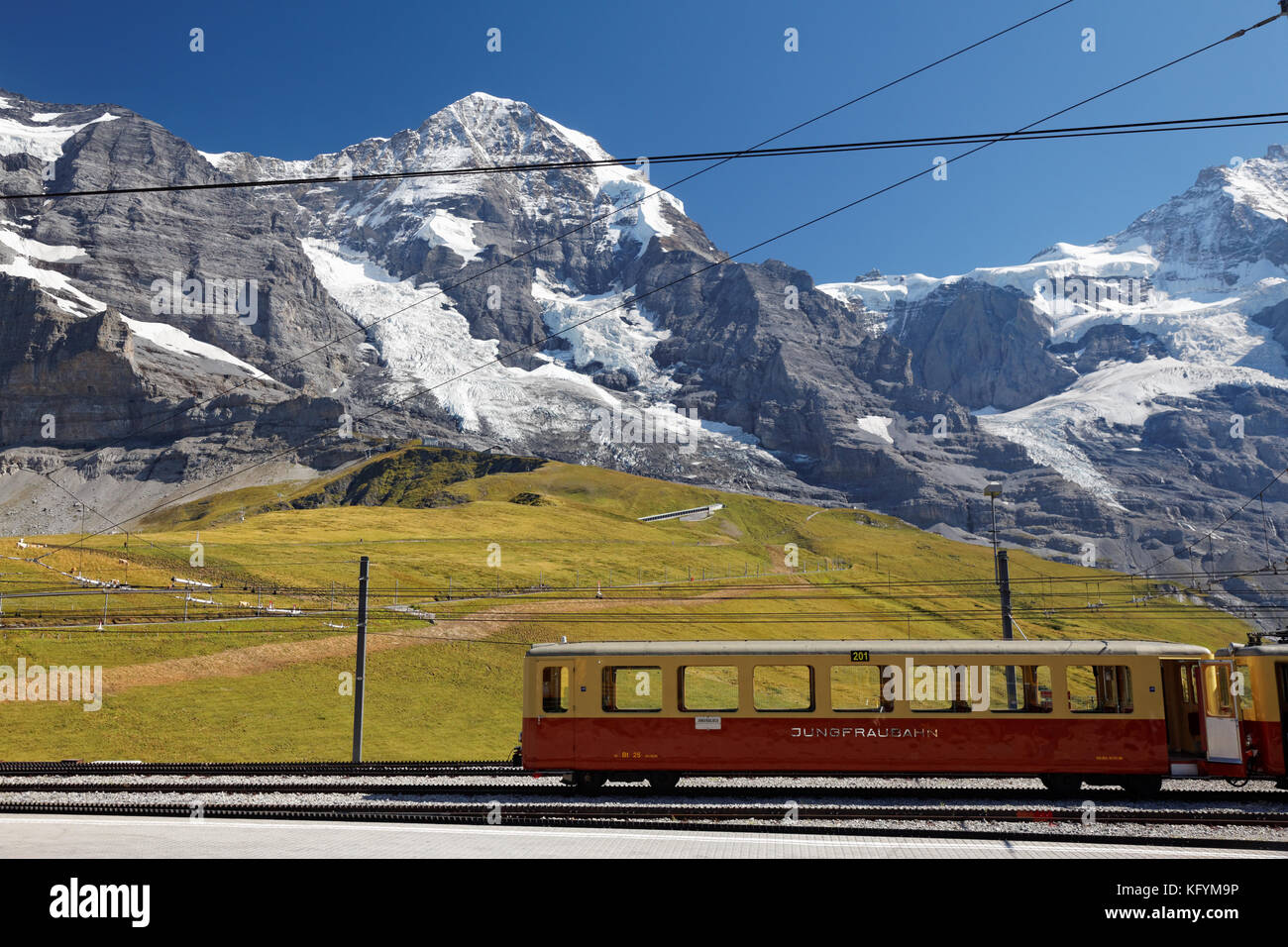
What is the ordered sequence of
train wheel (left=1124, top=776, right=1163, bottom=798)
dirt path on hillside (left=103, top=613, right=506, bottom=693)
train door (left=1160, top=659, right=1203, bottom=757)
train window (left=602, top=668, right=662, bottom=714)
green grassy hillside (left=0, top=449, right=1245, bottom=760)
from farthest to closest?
1. dirt path on hillside (left=103, top=613, right=506, bottom=693)
2. green grassy hillside (left=0, top=449, right=1245, bottom=760)
3. train window (left=602, top=668, right=662, bottom=714)
4. train door (left=1160, top=659, right=1203, bottom=757)
5. train wheel (left=1124, top=776, right=1163, bottom=798)

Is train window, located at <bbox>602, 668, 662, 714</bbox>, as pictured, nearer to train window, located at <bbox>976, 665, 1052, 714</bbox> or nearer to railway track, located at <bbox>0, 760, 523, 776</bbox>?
railway track, located at <bbox>0, 760, 523, 776</bbox>

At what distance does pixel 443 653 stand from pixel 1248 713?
182 feet

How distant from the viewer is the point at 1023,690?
23.1m

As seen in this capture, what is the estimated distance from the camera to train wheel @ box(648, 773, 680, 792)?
23.8m

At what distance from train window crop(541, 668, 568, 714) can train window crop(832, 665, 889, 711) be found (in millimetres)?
7104

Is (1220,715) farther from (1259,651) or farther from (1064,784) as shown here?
(1064,784)

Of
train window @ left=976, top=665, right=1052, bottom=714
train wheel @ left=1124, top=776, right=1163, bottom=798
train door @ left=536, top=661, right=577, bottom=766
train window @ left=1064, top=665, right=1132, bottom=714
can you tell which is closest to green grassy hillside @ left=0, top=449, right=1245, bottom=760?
train door @ left=536, top=661, right=577, bottom=766

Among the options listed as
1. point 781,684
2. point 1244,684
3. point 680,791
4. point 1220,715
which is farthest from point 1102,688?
point 680,791

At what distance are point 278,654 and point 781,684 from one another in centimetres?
5280

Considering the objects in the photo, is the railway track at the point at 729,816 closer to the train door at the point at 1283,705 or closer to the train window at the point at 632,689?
the train window at the point at 632,689

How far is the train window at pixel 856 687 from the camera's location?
2306 centimetres

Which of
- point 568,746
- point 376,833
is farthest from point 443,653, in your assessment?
point 376,833

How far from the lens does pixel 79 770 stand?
2666 cm
